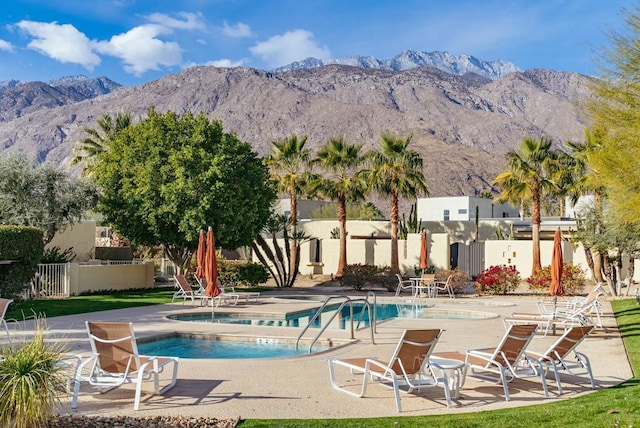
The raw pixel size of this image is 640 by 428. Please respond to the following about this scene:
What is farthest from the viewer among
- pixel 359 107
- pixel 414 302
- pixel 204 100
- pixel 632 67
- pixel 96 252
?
pixel 204 100

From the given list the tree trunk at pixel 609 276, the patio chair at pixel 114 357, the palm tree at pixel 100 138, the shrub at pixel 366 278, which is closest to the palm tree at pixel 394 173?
the shrub at pixel 366 278

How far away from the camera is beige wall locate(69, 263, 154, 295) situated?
2358 cm

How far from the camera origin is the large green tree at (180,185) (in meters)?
24.2

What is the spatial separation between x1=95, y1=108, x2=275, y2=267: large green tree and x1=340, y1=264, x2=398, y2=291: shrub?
4.17m

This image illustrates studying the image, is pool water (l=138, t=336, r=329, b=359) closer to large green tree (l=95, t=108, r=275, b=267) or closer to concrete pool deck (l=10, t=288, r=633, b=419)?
concrete pool deck (l=10, t=288, r=633, b=419)

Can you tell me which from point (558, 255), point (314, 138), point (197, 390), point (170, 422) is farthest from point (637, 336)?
point (314, 138)

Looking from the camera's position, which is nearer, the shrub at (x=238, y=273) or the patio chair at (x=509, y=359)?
the patio chair at (x=509, y=359)

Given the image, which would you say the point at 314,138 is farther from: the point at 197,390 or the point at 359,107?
the point at 197,390

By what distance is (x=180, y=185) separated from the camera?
940 inches

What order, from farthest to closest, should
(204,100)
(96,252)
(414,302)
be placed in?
1. (204,100)
2. (96,252)
3. (414,302)

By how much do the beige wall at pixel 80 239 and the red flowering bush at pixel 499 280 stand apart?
17752 mm

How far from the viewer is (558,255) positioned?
654 inches

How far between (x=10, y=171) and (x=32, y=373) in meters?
20.3

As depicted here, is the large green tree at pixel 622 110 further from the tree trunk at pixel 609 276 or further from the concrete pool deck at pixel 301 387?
the tree trunk at pixel 609 276
